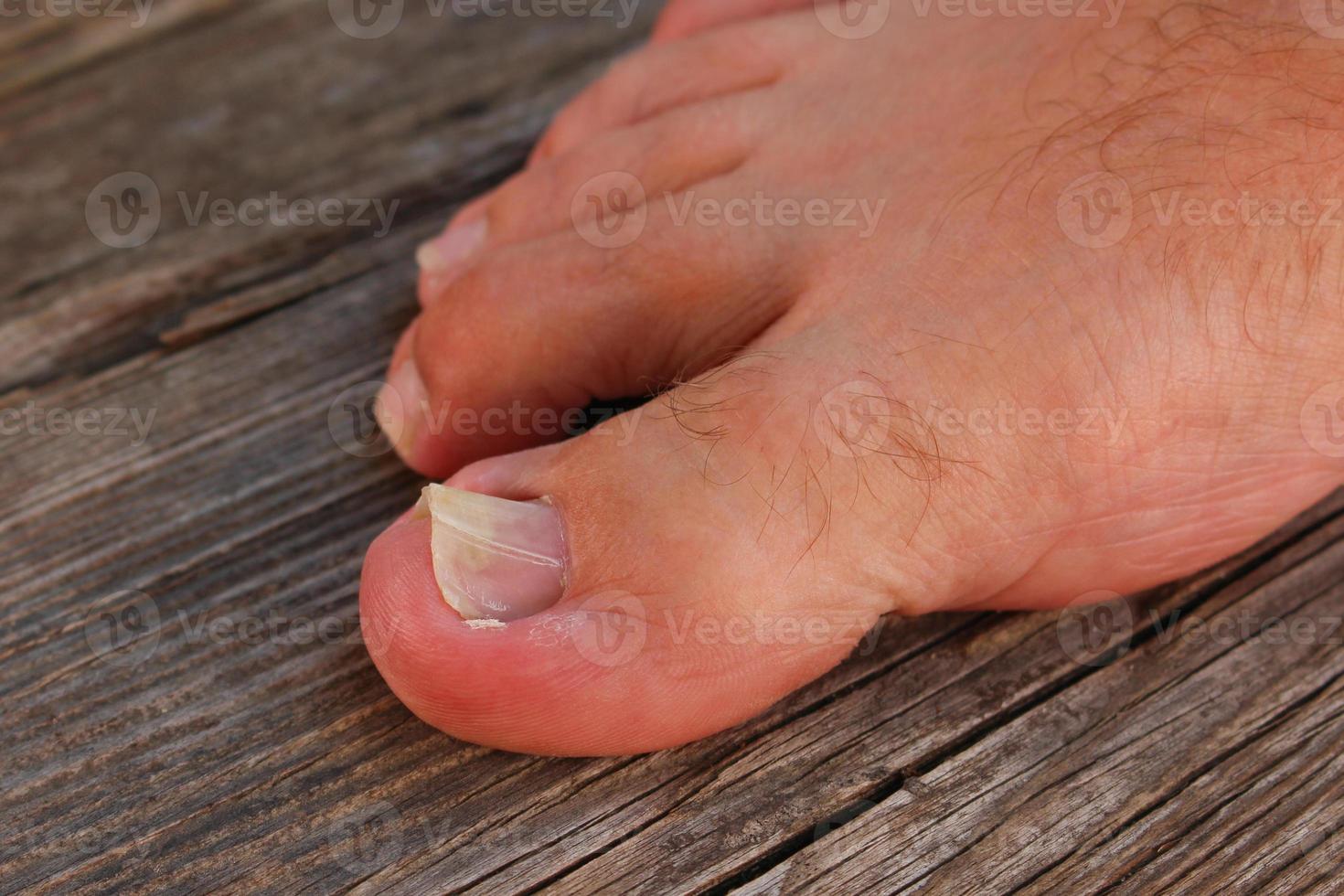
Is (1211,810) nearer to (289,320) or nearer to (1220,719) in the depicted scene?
(1220,719)

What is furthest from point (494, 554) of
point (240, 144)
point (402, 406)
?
point (240, 144)

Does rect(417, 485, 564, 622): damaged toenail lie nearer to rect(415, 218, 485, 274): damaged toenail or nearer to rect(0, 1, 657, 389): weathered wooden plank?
rect(415, 218, 485, 274): damaged toenail

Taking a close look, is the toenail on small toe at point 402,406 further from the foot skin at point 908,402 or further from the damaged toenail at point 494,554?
the damaged toenail at point 494,554

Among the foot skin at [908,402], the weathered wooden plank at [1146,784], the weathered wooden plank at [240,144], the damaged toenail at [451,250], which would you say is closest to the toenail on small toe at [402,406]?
the foot skin at [908,402]

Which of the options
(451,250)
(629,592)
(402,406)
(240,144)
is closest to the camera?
(629,592)

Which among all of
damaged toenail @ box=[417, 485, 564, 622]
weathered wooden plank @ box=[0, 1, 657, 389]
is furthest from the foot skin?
weathered wooden plank @ box=[0, 1, 657, 389]

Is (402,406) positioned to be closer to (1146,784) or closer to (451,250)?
(451,250)

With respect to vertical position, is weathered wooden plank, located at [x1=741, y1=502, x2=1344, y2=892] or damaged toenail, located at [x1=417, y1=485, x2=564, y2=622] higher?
damaged toenail, located at [x1=417, y1=485, x2=564, y2=622]
